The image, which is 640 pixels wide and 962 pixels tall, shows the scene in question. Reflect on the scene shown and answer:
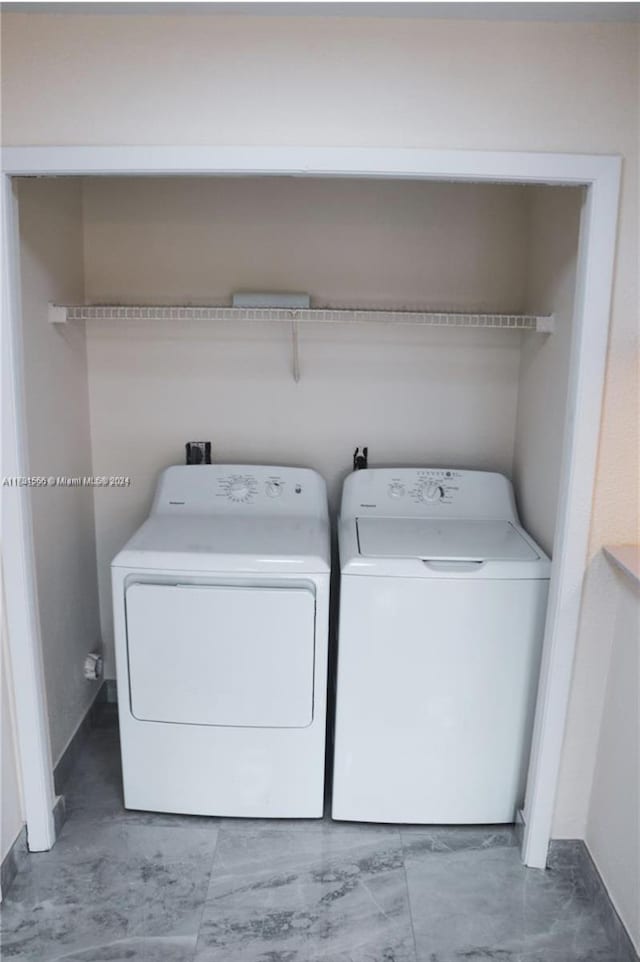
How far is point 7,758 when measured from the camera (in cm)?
193

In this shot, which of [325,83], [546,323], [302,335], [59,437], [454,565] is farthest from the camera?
[302,335]

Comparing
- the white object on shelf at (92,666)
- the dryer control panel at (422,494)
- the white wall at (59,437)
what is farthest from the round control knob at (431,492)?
the white object on shelf at (92,666)

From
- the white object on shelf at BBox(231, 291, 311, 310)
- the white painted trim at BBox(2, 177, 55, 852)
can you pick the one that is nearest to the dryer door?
the white painted trim at BBox(2, 177, 55, 852)

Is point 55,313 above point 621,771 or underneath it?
above

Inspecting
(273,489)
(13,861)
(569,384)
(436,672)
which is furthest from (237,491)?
(13,861)

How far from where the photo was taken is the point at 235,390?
2596 mm

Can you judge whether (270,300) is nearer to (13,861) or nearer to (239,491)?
(239,491)

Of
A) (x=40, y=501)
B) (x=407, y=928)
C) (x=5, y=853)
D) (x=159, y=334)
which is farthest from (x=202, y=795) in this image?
(x=159, y=334)

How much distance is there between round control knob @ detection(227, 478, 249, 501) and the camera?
247cm

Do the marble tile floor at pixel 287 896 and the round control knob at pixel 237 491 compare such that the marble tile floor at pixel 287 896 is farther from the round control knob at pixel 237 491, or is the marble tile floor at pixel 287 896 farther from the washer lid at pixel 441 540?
the round control knob at pixel 237 491

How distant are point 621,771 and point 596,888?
0.39 metres

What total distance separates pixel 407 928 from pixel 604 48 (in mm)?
2232

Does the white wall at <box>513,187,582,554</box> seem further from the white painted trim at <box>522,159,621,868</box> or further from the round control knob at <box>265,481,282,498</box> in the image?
the round control knob at <box>265,481,282,498</box>

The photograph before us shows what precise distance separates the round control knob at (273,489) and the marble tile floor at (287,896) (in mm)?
1064
